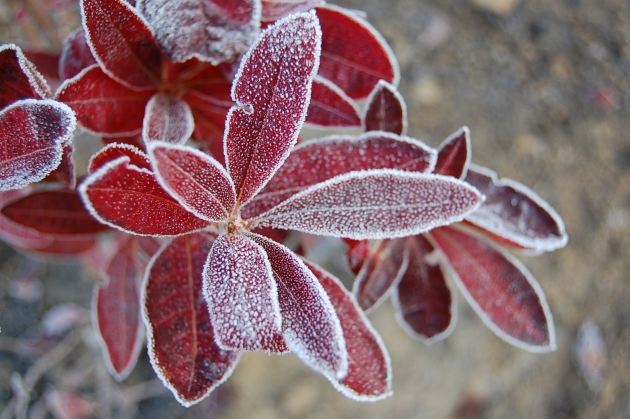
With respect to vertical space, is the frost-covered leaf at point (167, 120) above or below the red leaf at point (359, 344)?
above

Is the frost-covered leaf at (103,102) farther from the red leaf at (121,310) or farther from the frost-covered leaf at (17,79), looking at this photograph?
the red leaf at (121,310)

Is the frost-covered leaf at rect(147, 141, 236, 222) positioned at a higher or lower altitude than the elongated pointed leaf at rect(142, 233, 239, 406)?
higher

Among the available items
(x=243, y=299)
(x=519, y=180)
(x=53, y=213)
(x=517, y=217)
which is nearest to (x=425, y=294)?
(x=517, y=217)

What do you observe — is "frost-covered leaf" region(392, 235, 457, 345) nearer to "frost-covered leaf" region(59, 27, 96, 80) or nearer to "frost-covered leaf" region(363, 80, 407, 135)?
"frost-covered leaf" region(363, 80, 407, 135)

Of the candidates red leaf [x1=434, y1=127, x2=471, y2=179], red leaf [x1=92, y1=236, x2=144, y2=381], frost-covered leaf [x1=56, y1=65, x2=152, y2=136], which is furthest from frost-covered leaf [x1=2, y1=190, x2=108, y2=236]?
red leaf [x1=434, y1=127, x2=471, y2=179]

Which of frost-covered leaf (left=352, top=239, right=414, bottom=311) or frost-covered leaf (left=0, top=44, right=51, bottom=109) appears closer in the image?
frost-covered leaf (left=0, top=44, right=51, bottom=109)

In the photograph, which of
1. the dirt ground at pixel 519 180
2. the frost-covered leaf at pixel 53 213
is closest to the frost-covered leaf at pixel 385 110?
the frost-covered leaf at pixel 53 213
